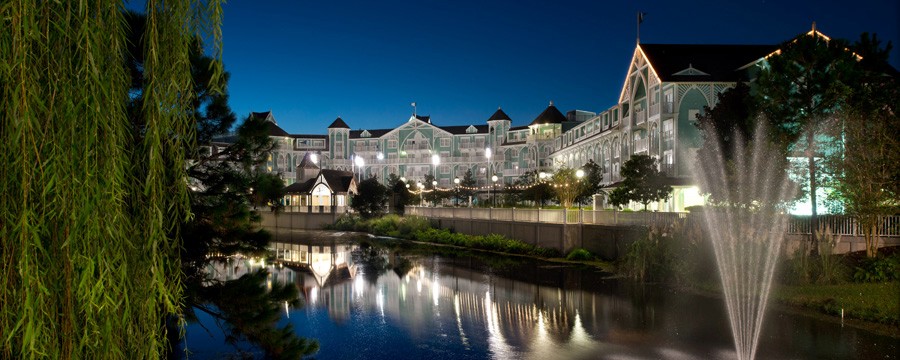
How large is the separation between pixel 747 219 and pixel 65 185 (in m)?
26.0

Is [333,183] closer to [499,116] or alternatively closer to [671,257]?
[499,116]

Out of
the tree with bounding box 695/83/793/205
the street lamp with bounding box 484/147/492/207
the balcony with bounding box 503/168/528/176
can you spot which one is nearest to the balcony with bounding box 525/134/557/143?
the balcony with bounding box 503/168/528/176

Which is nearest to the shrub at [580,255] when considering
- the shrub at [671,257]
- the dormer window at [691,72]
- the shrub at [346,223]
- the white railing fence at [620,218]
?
the white railing fence at [620,218]

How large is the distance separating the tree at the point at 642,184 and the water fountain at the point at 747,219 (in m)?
6.98

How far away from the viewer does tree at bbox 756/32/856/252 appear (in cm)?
2478

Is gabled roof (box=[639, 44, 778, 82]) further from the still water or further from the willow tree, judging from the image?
the willow tree

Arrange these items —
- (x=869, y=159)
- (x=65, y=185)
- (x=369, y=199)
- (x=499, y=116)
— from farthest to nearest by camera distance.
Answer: (x=499, y=116)
(x=369, y=199)
(x=869, y=159)
(x=65, y=185)

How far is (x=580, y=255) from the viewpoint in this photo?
32719mm

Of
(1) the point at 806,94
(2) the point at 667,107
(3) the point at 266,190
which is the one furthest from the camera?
(2) the point at 667,107

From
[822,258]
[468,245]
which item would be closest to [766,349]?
[822,258]

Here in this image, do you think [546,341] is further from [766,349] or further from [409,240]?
[409,240]

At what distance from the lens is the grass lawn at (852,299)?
17.2 m

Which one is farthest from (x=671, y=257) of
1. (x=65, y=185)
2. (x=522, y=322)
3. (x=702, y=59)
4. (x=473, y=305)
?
(x=702, y=59)

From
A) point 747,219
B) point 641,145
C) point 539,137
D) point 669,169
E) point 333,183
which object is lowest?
point 747,219
